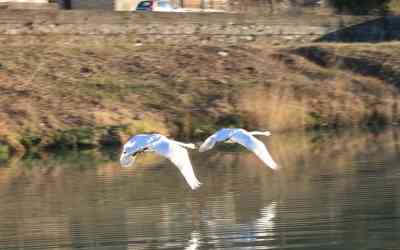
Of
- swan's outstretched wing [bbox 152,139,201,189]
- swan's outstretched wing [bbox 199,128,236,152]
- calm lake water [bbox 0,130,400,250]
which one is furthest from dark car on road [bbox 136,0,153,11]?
swan's outstretched wing [bbox 152,139,201,189]

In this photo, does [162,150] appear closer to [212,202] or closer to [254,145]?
[254,145]

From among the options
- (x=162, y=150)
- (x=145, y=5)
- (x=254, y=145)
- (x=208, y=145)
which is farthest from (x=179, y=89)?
(x=162, y=150)

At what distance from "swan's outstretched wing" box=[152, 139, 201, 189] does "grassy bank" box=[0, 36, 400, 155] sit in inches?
448

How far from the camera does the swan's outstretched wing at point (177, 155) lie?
13008 mm

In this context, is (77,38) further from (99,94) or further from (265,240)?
(265,240)

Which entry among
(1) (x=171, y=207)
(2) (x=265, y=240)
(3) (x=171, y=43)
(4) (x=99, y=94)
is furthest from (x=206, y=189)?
(3) (x=171, y=43)

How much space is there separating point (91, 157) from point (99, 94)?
5692 mm

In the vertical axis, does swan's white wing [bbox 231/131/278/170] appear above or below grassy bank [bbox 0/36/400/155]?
above

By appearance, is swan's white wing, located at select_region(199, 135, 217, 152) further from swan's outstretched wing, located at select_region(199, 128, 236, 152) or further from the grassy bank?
the grassy bank

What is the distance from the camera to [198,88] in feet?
99.4

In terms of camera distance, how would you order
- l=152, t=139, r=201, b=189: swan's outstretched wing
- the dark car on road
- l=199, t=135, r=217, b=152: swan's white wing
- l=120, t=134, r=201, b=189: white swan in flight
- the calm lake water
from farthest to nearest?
the dark car on road
l=199, t=135, r=217, b=152: swan's white wing
l=120, t=134, r=201, b=189: white swan in flight
l=152, t=139, r=201, b=189: swan's outstretched wing
the calm lake water

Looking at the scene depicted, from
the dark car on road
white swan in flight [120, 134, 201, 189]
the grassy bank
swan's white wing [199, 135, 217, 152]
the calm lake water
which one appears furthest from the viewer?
the dark car on road

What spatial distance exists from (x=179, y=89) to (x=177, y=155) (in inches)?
668

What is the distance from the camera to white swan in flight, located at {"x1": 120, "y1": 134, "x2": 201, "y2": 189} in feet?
43.4
